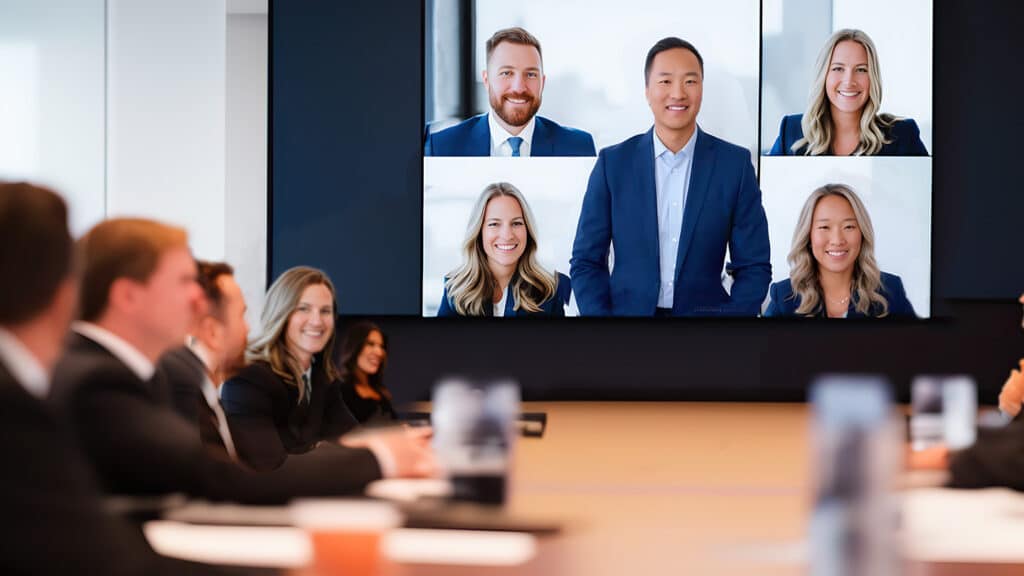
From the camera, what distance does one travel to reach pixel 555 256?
689 cm

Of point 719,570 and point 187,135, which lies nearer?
point 719,570

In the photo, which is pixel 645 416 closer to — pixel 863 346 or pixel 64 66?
pixel 863 346

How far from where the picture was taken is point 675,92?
6.86 m

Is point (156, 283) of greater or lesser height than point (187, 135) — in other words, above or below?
below

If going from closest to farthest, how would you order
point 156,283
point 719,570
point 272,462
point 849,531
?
point 849,531
point 719,570
point 156,283
point 272,462

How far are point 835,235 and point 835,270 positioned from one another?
0.23m

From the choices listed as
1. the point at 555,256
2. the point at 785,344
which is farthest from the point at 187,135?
the point at 785,344

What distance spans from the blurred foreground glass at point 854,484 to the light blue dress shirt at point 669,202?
5907 millimetres

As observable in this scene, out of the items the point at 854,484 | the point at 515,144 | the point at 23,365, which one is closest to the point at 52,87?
the point at 515,144

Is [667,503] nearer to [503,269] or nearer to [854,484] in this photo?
[854,484]

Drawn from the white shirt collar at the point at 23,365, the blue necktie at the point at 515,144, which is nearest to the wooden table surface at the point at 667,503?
the white shirt collar at the point at 23,365

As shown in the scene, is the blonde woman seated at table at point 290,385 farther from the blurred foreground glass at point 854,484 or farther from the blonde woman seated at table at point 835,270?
the blonde woman seated at table at point 835,270

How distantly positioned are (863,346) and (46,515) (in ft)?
21.6

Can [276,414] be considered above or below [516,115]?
below
